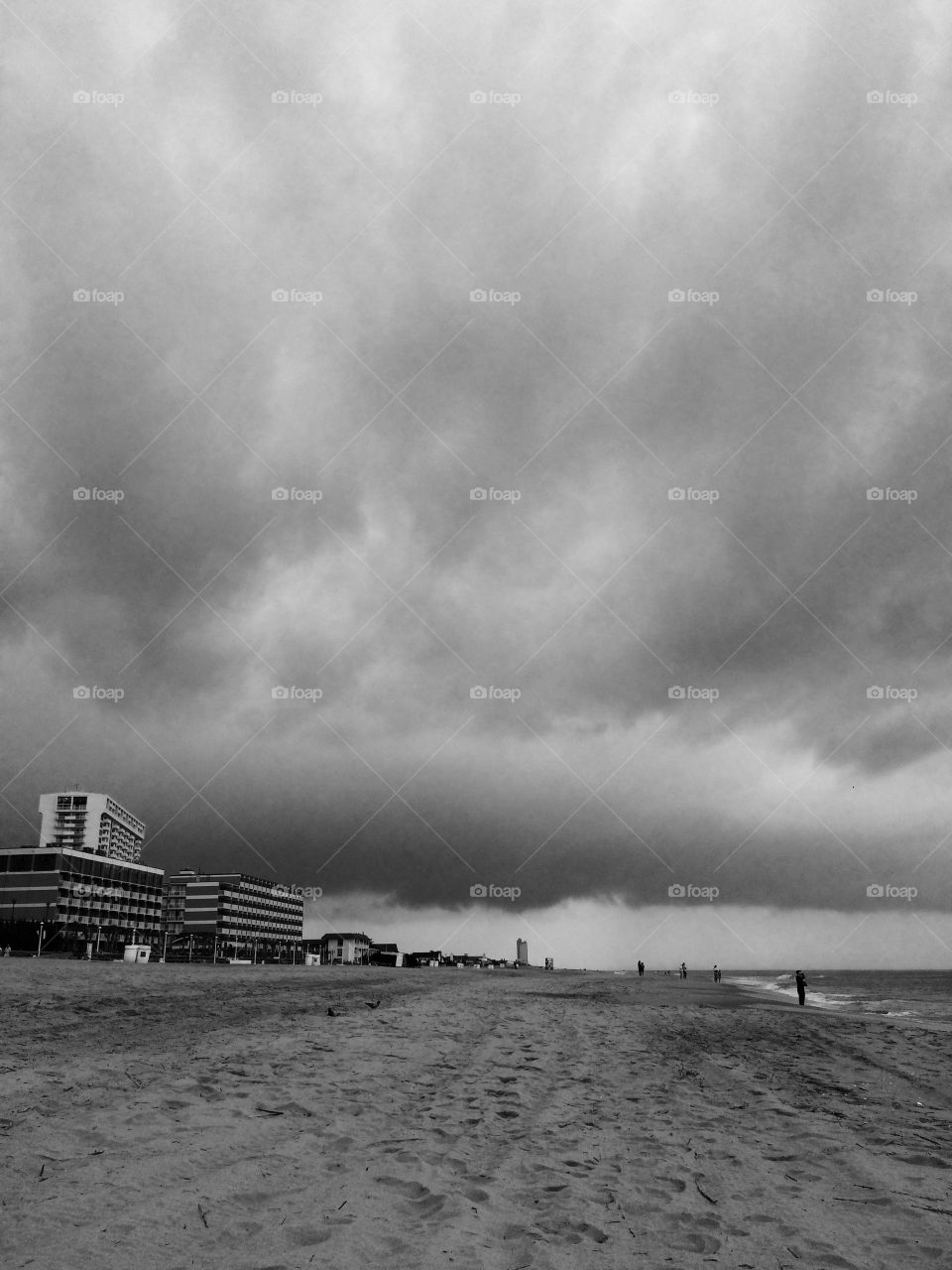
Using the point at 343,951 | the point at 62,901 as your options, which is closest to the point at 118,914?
the point at 62,901

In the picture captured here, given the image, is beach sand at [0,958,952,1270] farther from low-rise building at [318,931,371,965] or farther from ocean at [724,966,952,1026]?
low-rise building at [318,931,371,965]

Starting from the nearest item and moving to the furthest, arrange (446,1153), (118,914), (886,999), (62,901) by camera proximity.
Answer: (446,1153), (886,999), (62,901), (118,914)

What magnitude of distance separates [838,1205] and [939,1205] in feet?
3.05

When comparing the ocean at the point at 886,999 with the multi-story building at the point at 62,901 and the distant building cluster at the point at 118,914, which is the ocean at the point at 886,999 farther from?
the multi-story building at the point at 62,901

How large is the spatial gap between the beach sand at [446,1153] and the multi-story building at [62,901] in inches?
4994

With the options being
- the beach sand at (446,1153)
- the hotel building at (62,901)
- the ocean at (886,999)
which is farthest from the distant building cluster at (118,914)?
the beach sand at (446,1153)

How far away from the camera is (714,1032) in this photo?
20.7 m

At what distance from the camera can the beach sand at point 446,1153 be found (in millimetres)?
6066

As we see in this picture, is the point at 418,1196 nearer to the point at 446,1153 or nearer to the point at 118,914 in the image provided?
the point at 446,1153

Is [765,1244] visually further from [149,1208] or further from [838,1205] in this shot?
[149,1208]

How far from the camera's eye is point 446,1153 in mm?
8383

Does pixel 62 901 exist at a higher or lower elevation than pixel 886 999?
higher

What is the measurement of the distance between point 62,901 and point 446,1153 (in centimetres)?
14769

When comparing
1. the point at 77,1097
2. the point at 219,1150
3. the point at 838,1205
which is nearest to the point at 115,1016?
the point at 77,1097
